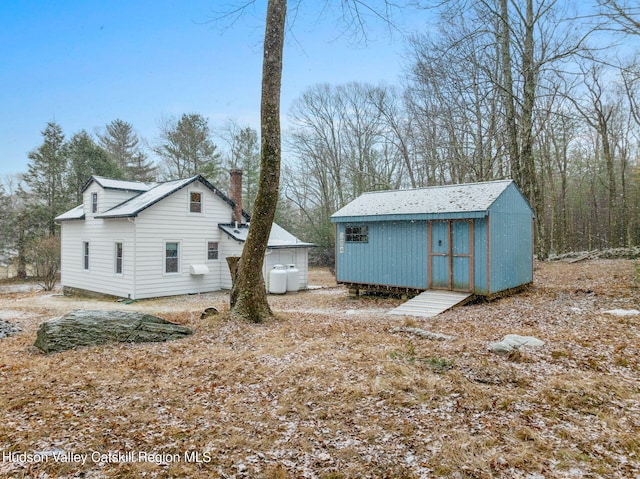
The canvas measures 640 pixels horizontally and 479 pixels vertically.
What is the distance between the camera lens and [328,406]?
413 cm

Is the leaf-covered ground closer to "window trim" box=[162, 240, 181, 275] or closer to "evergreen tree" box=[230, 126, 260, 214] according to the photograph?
"window trim" box=[162, 240, 181, 275]

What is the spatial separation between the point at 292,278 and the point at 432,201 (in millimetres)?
7120

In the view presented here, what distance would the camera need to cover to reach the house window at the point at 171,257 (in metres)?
15.5

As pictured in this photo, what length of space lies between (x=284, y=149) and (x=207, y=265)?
1650 centimetres

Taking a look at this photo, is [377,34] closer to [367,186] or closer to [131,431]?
[131,431]

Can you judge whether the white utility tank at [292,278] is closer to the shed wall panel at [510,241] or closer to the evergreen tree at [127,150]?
the shed wall panel at [510,241]

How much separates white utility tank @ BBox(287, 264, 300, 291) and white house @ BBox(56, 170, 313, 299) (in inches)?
21.2

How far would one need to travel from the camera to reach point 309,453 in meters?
3.29

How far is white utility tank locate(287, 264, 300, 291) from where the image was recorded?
16.8 meters

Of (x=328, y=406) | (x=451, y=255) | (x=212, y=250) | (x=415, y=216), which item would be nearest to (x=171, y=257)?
(x=212, y=250)

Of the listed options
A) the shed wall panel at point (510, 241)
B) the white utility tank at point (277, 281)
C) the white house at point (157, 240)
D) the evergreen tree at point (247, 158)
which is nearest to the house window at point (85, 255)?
the white house at point (157, 240)

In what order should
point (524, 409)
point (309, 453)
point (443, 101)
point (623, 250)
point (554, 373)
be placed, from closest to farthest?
point (309, 453) → point (524, 409) → point (554, 373) → point (623, 250) → point (443, 101)

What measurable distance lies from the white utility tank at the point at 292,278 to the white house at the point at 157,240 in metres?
0.54

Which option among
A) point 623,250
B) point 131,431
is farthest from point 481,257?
point 623,250
